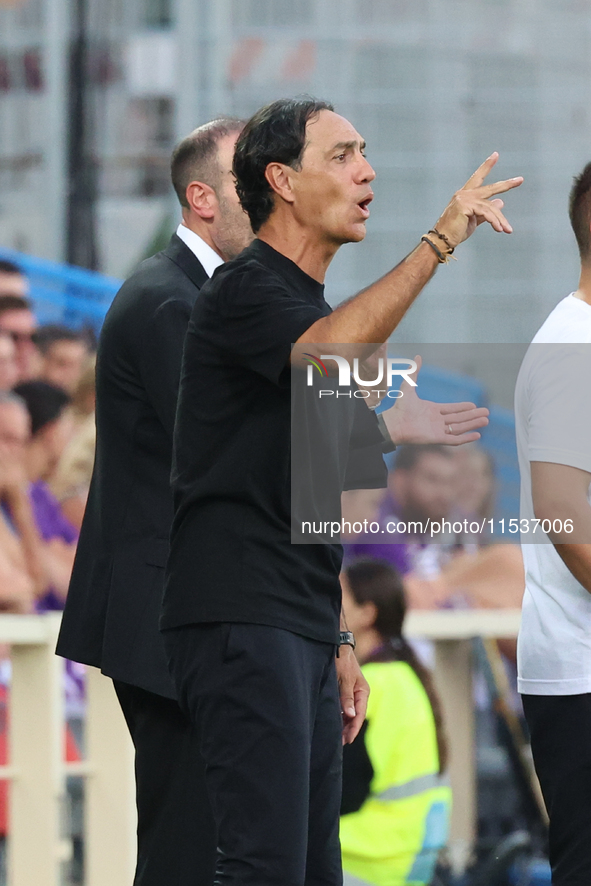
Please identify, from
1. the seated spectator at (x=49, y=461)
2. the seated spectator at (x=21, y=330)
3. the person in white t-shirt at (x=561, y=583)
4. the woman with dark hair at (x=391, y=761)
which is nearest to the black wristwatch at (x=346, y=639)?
the person in white t-shirt at (x=561, y=583)

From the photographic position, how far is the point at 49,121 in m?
7.58

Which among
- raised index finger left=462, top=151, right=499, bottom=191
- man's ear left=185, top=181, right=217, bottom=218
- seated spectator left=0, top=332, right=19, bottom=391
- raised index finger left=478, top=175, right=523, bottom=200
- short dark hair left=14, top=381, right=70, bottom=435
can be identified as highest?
seated spectator left=0, top=332, right=19, bottom=391

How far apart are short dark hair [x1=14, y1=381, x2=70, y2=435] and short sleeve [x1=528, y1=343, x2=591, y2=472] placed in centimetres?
267

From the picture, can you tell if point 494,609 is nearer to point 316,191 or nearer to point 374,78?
point 316,191

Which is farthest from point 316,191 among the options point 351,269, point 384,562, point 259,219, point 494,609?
point 351,269

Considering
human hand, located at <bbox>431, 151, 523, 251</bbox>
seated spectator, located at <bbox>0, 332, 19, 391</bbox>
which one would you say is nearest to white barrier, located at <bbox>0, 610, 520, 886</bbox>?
seated spectator, located at <bbox>0, 332, 19, 391</bbox>

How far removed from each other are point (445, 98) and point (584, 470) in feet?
23.9

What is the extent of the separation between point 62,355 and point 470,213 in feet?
10.9

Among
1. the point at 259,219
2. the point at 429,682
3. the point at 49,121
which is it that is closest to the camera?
the point at 259,219

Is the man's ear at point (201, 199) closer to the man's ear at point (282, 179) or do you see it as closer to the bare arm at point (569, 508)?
the man's ear at point (282, 179)

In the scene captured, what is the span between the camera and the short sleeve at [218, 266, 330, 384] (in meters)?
1.88

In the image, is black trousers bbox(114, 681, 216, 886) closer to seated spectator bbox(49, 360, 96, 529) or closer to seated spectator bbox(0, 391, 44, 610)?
seated spectator bbox(0, 391, 44, 610)

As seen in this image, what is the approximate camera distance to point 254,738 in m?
1.93

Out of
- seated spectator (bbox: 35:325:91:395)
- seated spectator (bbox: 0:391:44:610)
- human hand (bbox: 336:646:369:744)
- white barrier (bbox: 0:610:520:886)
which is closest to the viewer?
human hand (bbox: 336:646:369:744)
